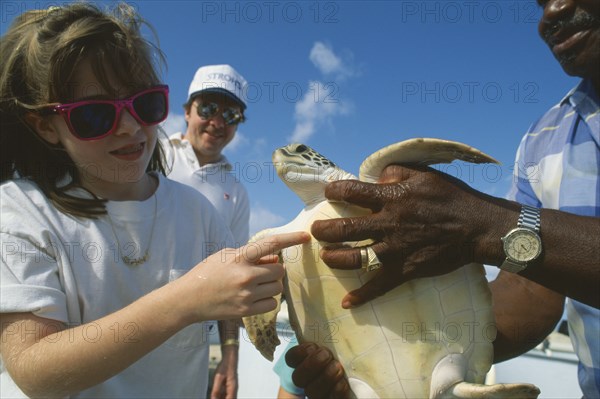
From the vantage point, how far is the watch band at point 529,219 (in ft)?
3.49

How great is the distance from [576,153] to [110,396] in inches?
65.8

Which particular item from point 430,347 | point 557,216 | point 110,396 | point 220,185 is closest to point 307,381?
point 430,347

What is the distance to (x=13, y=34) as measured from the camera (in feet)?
4.17

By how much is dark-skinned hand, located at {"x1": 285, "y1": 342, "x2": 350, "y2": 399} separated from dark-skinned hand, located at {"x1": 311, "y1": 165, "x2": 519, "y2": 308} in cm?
27

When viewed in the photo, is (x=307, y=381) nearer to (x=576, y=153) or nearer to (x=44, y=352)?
(x=44, y=352)

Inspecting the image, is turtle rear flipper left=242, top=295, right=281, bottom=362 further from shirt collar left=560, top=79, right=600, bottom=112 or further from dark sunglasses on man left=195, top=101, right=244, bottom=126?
dark sunglasses on man left=195, top=101, right=244, bottom=126

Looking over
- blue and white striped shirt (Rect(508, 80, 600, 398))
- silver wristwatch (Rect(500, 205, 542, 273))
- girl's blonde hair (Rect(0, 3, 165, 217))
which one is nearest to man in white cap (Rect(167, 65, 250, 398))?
girl's blonde hair (Rect(0, 3, 165, 217))

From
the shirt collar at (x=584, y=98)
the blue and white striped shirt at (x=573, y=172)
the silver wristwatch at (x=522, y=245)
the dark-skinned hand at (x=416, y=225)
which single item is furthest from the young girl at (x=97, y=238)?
the shirt collar at (x=584, y=98)

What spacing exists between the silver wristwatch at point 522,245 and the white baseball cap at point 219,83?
2.22 meters

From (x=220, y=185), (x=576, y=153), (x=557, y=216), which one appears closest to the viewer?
(x=557, y=216)

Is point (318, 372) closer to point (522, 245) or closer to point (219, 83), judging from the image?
point (522, 245)

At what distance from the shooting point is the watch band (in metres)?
1.06

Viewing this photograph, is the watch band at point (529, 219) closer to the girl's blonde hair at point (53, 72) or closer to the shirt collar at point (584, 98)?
the shirt collar at point (584, 98)

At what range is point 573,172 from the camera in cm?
149
